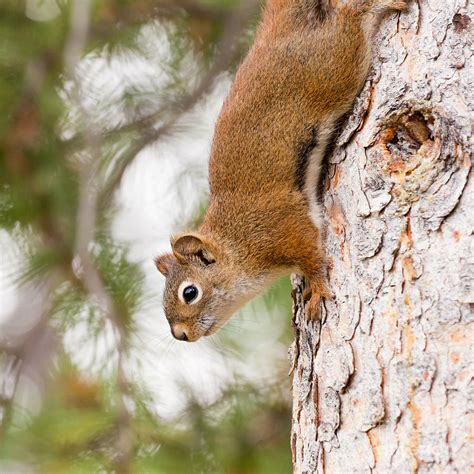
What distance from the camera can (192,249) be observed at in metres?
1.88

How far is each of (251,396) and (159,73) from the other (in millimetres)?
1008

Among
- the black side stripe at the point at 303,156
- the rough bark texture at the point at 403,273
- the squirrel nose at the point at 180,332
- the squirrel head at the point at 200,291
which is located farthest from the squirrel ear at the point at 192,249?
the rough bark texture at the point at 403,273

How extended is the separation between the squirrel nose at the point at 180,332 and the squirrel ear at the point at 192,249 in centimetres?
17

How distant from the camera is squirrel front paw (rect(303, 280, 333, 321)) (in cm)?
147

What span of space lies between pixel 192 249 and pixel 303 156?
422 mm

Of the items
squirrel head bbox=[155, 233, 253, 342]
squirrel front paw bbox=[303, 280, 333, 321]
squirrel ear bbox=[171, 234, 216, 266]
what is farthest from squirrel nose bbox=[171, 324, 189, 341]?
squirrel front paw bbox=[303, 280, 333, 321]

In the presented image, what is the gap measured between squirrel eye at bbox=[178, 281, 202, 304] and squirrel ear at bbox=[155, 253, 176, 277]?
10 cm

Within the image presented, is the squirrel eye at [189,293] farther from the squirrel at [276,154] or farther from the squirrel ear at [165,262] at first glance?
the squirrel ear at [165,262]

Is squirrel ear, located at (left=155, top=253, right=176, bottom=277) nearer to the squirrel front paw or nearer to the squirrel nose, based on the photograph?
the squirrel nose

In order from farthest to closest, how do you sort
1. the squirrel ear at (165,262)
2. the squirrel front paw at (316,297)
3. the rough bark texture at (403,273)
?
1. the squirrel ear at (165,262)
2. the squirrel front paw at (316,297)
3. the rough bark texture at (403,273)

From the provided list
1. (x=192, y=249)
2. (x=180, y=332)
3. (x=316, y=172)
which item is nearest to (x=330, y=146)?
(x=316, y=172)

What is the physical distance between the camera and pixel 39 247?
2148 mm

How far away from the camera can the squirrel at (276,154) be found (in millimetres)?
1550

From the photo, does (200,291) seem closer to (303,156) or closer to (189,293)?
(189,293)
